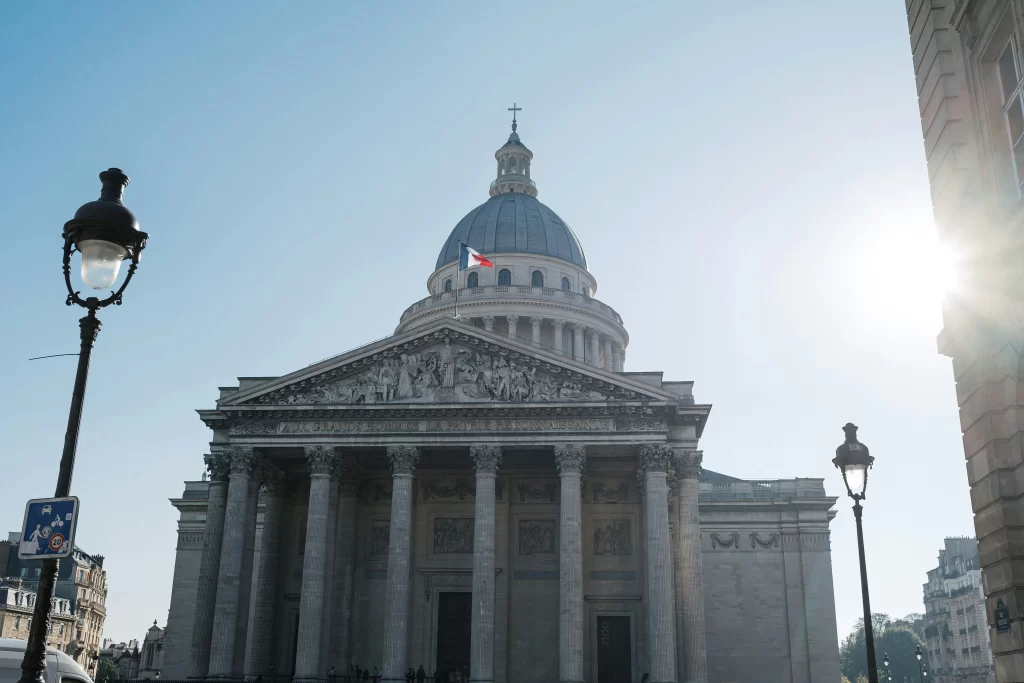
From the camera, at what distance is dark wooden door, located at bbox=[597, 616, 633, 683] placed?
153 ft

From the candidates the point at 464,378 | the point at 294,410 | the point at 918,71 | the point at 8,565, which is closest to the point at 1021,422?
the point at 918,71

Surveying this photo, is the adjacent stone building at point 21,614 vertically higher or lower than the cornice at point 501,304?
lower

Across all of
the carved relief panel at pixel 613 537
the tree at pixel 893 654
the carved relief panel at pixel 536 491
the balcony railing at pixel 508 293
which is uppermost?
the balcony railing at pixel 508 293

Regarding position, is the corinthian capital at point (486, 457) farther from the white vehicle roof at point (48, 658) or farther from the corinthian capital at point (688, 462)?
the white vehicle roof at point (48, 658)

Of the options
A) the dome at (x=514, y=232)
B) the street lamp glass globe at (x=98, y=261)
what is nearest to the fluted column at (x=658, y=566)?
the street lamp glass globe at (x=98, y=261)

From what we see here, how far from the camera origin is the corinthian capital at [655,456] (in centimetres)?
4353

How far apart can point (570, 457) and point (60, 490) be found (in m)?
34.2

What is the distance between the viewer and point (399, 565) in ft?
141

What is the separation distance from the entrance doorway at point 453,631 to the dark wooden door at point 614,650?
20.7 feet

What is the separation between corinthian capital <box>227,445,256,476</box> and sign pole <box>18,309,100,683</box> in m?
35.1

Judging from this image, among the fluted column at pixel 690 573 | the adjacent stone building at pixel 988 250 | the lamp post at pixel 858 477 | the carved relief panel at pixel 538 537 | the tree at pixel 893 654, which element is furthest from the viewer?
the tree at pixel 893 654

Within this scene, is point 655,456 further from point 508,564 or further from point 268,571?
point 268,571

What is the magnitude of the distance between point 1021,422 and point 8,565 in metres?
104

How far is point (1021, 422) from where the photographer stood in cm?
1235
